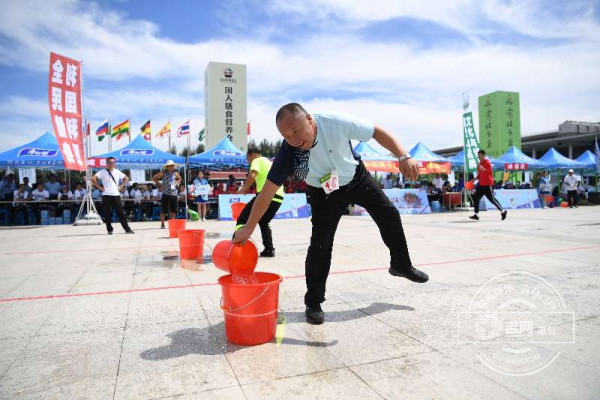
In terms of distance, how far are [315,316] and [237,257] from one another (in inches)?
28.6

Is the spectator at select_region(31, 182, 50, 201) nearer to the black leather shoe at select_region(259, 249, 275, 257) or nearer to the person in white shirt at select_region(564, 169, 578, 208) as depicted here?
the black leather shoe at select_region(259, 249, 275, 257)

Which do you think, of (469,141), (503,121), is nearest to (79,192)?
(469,141)

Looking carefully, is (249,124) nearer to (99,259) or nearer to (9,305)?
(99,259)

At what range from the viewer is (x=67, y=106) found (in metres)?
12.1

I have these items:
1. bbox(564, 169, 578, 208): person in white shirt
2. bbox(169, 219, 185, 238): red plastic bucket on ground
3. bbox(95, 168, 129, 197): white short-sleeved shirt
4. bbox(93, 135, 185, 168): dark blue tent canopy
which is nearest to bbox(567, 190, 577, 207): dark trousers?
bbox(564, 169, 578, 208): person in white shirt

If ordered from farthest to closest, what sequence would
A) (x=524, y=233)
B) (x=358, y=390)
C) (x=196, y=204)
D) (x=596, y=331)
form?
(x=196, y=204), (x=524, y=233), (x=596, y=331), (x=358, y=390)

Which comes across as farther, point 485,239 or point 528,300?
point 485,239

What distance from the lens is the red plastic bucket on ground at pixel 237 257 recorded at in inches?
110

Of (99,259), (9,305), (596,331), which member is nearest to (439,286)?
(596,331)

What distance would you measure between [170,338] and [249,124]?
32603 millimetres

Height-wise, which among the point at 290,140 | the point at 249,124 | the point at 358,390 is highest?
the point at 249,124

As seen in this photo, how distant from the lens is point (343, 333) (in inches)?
108

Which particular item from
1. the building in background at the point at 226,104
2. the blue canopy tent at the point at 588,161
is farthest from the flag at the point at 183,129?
the blue canopy tent at the point at 588,161

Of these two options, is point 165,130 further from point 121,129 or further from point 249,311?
point 249,311
